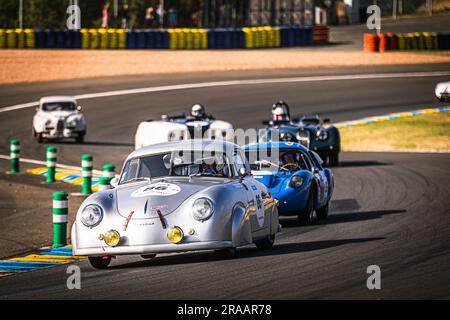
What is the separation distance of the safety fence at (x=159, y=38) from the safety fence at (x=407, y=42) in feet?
15.0

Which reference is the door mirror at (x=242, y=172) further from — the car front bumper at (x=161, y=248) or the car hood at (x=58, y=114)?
the car hood at (x=58, y=114)

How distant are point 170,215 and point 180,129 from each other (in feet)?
46.2

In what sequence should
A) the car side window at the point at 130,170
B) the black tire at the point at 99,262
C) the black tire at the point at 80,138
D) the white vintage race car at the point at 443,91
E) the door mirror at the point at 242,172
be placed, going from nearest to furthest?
the black tire at the point at 99,262, the door mirror at the point at 242,172, the car side window at the point at 130,170, the white vintage race car at the point at 443,91, the black tire at the point at 80,138

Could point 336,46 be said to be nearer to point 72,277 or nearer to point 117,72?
point 117,72

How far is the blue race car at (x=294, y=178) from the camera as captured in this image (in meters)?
15.1

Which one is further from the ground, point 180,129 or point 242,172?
point 242,172

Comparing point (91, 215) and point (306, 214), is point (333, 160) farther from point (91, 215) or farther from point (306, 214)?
point (91, 215)

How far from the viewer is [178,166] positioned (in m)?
12.0

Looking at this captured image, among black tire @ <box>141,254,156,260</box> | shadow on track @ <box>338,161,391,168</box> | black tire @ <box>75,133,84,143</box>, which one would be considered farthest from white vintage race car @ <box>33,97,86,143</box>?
black tire @ <box>141,254,156,260</box>

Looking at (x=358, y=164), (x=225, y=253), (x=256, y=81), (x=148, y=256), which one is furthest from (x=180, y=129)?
(x=256, y=81)

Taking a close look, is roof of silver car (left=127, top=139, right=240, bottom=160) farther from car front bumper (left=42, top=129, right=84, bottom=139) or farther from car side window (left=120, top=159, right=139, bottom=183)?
car front bumper (left=42, top=129, right=84, bottom=139)

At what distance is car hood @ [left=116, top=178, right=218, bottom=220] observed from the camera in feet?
35.2

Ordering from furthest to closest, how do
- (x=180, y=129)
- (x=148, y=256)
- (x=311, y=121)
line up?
(x=311, y=121) → (x=180, y=129) → (x=148, y=256)

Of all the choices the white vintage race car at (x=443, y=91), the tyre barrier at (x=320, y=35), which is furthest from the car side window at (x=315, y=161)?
the tyre barrier at (x=320, y=35)
